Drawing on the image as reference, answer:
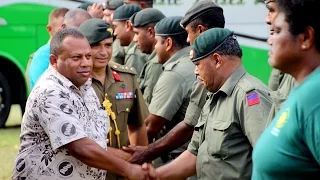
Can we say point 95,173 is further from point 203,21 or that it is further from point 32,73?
point 32,73

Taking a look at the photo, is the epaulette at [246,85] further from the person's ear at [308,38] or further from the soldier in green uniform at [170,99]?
the person's ear at [308,38]

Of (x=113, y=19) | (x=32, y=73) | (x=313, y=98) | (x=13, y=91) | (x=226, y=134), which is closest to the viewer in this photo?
(x=313, y=98)

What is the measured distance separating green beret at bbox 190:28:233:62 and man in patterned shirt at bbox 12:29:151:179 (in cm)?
68

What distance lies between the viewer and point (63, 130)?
4395 mm

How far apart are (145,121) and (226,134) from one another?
1.62m

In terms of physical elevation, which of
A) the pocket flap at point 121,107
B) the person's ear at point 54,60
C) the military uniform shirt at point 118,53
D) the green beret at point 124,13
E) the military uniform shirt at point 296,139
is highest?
the military uniform shirt at point 296,139

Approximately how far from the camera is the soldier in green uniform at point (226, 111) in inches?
174

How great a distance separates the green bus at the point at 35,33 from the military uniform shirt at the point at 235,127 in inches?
298

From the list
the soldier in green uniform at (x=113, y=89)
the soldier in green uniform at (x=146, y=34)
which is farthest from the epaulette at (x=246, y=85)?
the soldier in green uniform at (x=146, y=34)

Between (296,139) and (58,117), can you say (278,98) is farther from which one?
(296,139)

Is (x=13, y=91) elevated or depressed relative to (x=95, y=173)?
depressed

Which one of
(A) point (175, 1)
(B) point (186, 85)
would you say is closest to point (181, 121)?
(B) point (186, 85)

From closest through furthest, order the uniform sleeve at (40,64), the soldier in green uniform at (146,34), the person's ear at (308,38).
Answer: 1. the person's ear at (308,38)
2. the uniform sleeve at (40,64)
3. the soldier in green uniform at (146,34)

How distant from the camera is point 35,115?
4449 mm
